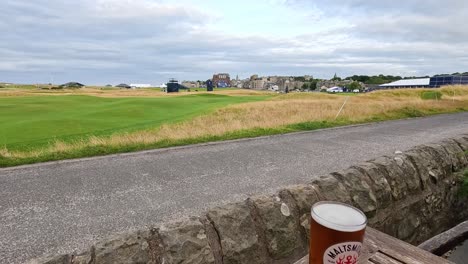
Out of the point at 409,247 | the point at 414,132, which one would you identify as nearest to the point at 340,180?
the point at 409,247

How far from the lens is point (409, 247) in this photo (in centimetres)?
199

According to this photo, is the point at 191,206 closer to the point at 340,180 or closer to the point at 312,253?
the point at 340,180

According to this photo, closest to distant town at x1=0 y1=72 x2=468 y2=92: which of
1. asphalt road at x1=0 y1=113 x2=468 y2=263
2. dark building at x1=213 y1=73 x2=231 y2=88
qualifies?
dark building at x1=213 y1=73 x2=231 y2=88

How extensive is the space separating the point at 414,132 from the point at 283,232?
37.8ft

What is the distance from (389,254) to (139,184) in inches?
192

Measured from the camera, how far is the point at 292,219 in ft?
8.94

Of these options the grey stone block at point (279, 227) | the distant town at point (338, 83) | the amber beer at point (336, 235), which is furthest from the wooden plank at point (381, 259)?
the distant town at point (338, 83)

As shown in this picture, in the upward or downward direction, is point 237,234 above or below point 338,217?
below

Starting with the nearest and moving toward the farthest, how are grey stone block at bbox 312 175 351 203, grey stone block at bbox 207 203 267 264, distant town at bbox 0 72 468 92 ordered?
grey stone block at bbox 207 203 267 264 → grey stone block at bbox 312 175 351 203 → distant town at bbox 0 72 468 92

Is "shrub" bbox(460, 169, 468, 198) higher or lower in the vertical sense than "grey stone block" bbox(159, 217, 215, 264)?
lower

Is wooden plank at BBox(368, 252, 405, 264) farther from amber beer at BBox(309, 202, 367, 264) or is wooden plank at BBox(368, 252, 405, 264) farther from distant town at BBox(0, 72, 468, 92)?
distant town at BBox(0, 72, 468, 92)

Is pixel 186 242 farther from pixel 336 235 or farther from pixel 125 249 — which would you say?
pixel 336 235

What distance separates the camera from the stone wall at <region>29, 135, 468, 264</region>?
2070 millimetres

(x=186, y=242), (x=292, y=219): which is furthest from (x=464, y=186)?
(x=186, y=242)
